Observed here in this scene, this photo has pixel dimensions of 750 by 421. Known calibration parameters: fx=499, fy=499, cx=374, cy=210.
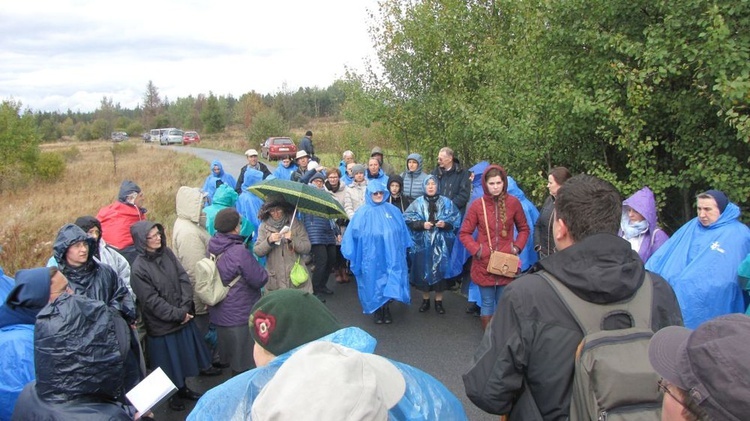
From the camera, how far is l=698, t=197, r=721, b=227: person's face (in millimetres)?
3957

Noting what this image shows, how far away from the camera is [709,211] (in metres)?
3.96

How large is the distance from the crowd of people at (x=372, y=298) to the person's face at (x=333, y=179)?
0.11 m

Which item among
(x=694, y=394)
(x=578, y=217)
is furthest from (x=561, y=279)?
(x=694, y=394)

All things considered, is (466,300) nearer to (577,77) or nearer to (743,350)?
(577,77)

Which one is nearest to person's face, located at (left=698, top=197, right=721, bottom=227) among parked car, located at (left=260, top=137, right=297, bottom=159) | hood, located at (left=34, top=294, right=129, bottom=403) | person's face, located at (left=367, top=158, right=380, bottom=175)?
hood, located at (left=34, top=294, right=129, bottom=403)

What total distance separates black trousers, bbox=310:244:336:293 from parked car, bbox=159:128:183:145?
1901 inches

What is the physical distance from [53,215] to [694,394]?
593 inches

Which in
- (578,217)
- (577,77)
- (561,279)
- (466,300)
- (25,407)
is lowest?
(466,300)

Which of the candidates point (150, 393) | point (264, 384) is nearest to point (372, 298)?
point (150, 393)

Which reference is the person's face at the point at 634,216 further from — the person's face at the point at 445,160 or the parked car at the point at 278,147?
the parked car at the point at 278,147

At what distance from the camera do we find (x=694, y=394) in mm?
1156

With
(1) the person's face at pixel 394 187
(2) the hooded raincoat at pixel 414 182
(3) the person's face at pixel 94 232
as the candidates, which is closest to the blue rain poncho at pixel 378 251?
(1) the person's face at pixel 394 187

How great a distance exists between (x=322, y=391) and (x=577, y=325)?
1.14 metres

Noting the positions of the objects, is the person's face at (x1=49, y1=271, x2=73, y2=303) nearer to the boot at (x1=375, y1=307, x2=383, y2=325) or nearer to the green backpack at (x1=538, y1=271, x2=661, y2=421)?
the green backpack at (x1=538, y1=271, x2=661, y2=421)
